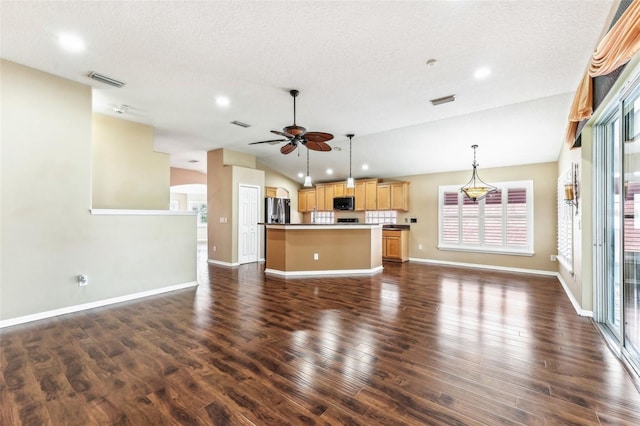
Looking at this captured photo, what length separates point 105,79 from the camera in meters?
3.58

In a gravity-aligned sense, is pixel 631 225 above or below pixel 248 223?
above

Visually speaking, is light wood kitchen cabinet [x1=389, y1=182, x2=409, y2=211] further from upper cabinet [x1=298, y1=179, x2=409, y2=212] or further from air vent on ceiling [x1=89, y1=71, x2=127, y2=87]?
air vent on ceiling [x1=89, y1=71, x2=127, y2=87]

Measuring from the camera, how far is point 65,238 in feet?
11.9

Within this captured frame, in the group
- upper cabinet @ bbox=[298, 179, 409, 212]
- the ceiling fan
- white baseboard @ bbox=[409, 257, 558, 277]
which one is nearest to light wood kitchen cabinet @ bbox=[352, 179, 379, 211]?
upper cabinet @ bbox=[298, 179, 409, 212]

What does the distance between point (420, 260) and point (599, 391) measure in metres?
5.84

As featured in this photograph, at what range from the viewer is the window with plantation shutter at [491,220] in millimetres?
6465

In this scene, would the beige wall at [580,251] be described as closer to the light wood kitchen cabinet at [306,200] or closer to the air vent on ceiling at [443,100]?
the air vent on ceiling at [443,100]

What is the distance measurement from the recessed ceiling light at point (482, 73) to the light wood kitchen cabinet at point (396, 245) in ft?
15.5

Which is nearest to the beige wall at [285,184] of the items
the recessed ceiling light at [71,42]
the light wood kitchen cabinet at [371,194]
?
the light wood kitchen cabinet at [371,194]

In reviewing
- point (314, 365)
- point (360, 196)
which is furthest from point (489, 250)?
point (314, 365)

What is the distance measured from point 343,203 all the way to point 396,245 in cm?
207

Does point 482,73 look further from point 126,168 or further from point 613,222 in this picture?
point 126,168

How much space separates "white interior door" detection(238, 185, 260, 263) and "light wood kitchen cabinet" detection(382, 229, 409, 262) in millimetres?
3509

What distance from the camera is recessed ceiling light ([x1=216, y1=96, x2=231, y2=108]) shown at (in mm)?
4180
